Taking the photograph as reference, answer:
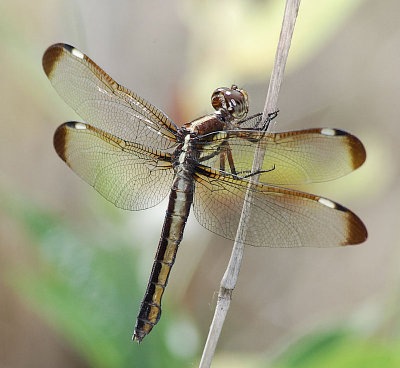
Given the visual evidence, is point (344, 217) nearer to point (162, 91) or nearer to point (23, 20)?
point (162, 91)

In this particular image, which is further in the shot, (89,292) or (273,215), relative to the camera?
(89,292)

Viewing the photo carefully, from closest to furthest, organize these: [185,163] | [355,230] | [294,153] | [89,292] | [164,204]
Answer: [355,230] → [294,153] → [185,163] → [89,292] → [164,204]

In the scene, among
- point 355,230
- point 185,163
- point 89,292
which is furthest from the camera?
point 89,292

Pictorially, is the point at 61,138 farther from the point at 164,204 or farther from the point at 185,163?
the point at 164,204

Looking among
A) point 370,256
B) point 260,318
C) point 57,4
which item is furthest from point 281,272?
point 57,4

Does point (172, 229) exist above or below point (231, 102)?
below

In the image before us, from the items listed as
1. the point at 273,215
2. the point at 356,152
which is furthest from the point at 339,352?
the point at 356,152

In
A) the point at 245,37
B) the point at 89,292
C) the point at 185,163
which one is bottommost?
the point at 89,292
